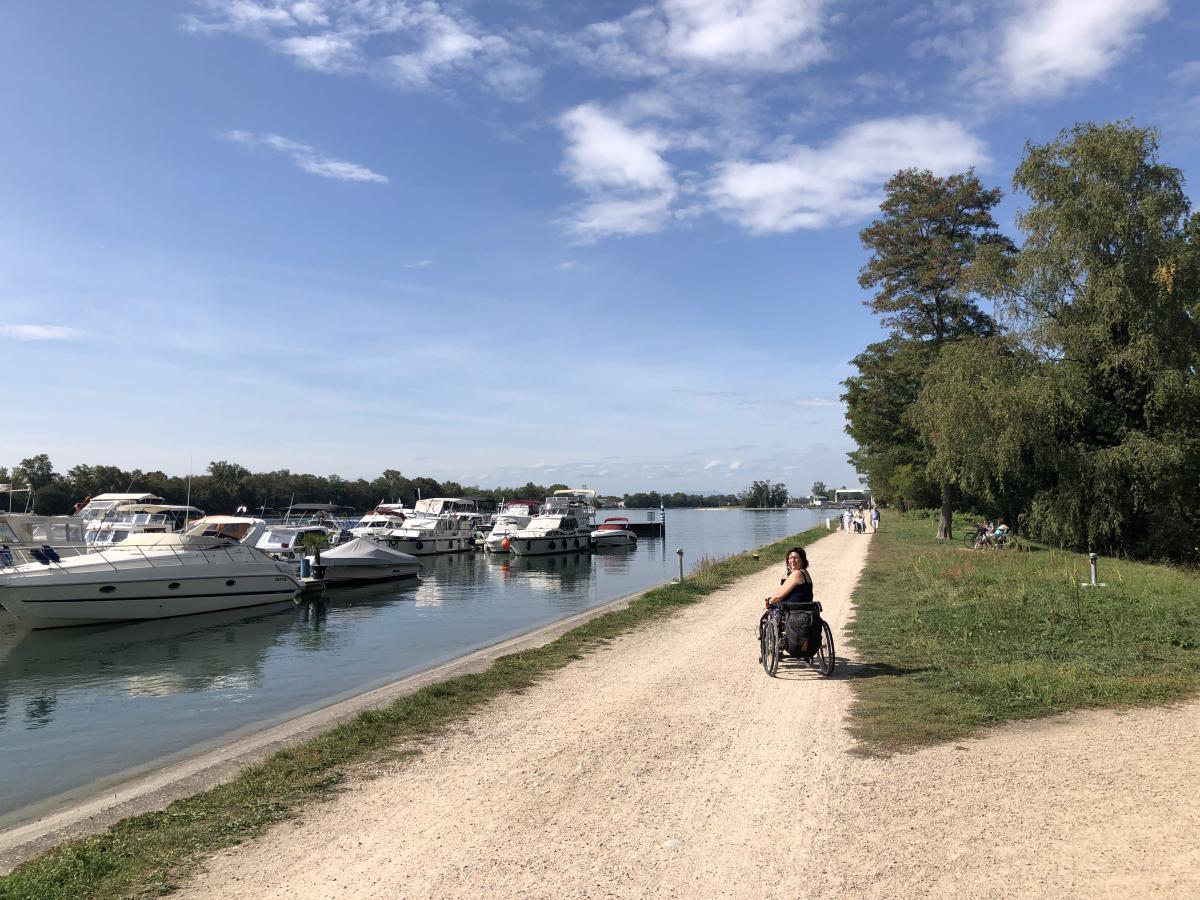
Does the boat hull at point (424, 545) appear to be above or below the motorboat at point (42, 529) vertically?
below

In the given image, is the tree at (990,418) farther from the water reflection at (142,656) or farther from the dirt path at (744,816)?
A: the water reflection at (142,656)

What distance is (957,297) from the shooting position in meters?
36.2

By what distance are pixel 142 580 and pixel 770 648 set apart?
24.0 metres

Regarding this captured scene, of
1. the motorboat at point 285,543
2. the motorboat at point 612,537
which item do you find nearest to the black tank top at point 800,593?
the motorboat at point 285,543

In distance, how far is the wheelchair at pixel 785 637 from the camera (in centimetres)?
1038

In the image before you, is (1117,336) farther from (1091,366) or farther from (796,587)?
(796,587)

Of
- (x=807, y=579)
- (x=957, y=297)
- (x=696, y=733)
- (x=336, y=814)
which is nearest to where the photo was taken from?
(x=336, y=814)

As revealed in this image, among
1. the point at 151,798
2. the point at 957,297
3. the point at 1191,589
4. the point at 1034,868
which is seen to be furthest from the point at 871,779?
the point at 957,297

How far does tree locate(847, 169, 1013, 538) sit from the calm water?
Answer: 18.5 meters

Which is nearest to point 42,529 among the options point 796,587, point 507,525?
point 796,587

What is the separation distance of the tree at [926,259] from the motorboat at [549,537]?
25483mm

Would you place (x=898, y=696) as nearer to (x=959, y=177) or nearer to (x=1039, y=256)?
(x=1039, y=256)

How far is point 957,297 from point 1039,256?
903 centimetres

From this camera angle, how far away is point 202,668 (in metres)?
18.9
